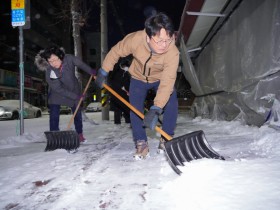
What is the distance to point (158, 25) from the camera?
2611 mm

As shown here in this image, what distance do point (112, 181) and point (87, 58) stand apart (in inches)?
2201

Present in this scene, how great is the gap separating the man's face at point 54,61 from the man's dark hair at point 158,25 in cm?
181

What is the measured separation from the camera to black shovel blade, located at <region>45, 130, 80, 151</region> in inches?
150

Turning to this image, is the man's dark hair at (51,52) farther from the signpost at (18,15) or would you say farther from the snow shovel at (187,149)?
the snow shovel at (187,149)

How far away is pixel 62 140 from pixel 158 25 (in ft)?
7.07

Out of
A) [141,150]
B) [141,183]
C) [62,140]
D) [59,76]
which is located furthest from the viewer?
[59,76]

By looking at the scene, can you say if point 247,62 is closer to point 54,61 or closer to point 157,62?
point 157,62

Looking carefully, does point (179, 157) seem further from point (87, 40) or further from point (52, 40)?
point (87, 40)

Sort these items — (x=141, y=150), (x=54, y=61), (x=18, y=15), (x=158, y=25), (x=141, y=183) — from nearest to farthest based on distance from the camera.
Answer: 1. (x=141, y=183)
2. (x=158, y=25)
3. (x=141, y=150)
4. (x=54, y=61)
5. (x=18, y=15)

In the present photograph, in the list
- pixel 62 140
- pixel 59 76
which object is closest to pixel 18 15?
pixel 59 76

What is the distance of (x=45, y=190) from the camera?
208 cm

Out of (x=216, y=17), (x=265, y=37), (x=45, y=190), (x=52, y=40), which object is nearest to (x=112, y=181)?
(x=45, y=190)

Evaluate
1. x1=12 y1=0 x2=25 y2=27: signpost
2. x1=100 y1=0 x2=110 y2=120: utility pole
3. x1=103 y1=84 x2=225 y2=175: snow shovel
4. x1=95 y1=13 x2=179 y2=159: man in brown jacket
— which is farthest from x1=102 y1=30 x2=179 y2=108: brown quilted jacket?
x1=100 y1=0 x2=110 y2=120: utility pole

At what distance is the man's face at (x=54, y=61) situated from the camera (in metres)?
3.97
